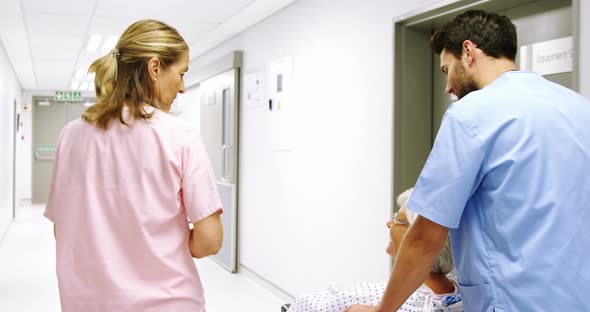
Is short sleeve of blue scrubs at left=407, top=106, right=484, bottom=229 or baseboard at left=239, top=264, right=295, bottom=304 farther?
baseboard at left=239, top=264, right=295, bottom=304

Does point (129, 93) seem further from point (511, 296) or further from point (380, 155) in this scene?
point (380, 155)

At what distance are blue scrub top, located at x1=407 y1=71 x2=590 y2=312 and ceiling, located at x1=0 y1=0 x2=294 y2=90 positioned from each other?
371cm

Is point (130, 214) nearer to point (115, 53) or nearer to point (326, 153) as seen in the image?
point (115, 53)

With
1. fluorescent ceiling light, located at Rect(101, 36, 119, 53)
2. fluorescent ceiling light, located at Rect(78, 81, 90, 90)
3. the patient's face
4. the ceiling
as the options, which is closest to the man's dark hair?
the patient's face

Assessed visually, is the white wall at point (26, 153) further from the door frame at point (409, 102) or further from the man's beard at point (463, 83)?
the man's beard at point (463, 83)

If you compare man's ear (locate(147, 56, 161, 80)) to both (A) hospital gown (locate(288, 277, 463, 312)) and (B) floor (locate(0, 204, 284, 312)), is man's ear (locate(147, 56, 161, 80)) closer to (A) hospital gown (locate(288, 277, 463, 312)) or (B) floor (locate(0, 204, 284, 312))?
(A) hospital gown (locate(288, 277, 463, 312))

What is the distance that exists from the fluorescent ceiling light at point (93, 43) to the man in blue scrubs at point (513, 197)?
19.6 feet

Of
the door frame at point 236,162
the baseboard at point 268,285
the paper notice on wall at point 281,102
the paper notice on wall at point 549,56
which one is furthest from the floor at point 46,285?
the paper notice on wall at point 549,56

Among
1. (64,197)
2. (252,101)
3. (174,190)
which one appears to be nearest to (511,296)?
(174,190)

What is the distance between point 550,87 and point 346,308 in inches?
38.8

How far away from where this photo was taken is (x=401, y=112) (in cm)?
334

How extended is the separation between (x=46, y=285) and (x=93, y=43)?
313cm

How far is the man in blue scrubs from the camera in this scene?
1.33 m

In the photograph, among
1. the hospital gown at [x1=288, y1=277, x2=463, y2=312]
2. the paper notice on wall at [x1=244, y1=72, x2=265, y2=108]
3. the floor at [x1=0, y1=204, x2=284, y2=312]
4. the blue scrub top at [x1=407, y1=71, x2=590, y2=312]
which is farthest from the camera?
the paper notice on wall at [x1=244, y1=72, x2=265, y2=108]
